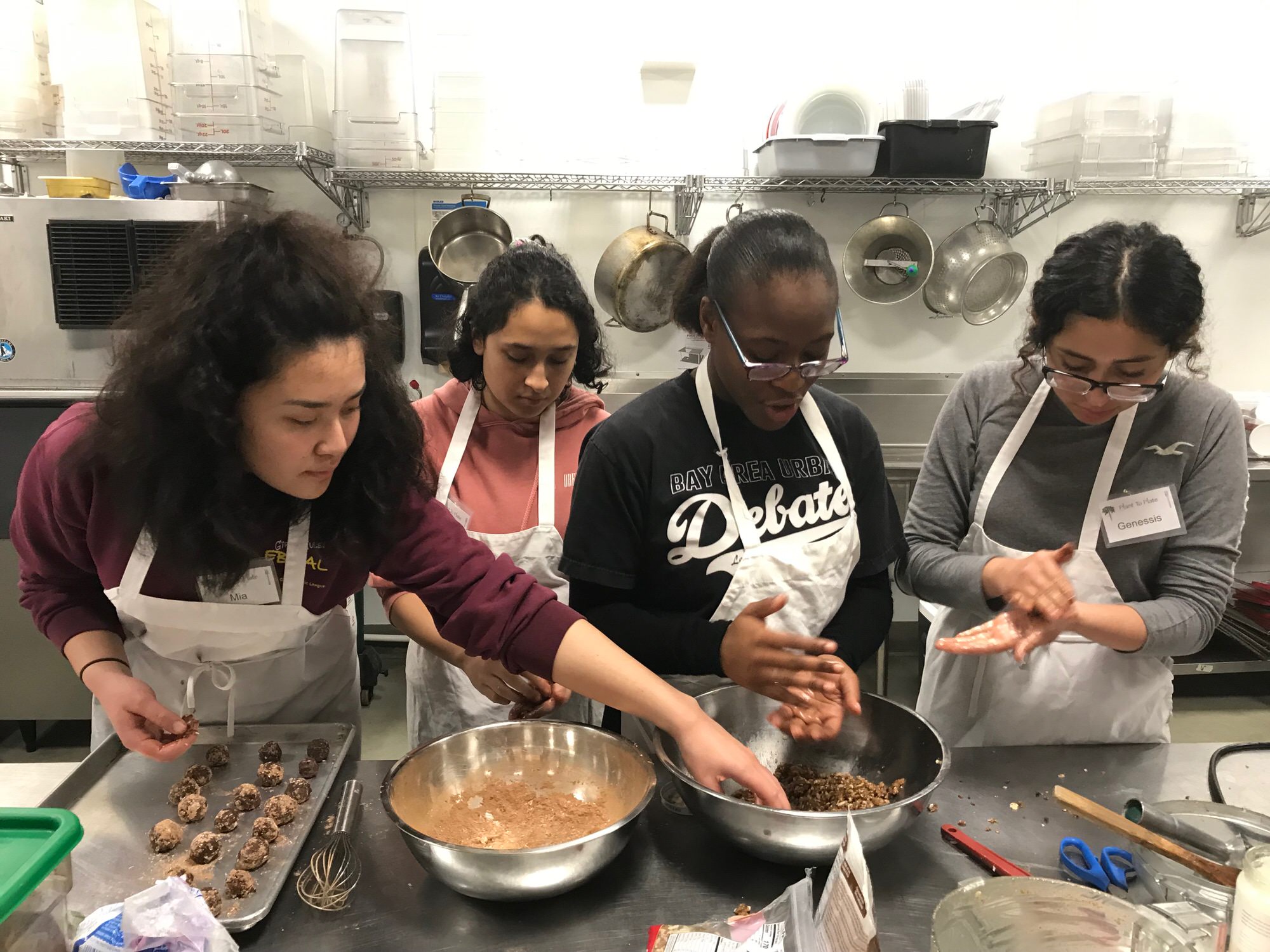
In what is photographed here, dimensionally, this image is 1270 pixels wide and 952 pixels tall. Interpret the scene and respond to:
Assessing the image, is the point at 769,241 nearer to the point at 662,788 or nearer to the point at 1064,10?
the point at 662,788

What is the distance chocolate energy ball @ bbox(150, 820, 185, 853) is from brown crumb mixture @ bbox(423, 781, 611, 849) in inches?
11.8

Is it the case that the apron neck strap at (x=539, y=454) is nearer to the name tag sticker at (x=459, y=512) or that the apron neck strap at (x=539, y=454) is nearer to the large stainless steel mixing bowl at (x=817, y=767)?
the name tag sticker at (x=459, y=512)

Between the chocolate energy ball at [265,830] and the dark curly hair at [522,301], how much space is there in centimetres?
98

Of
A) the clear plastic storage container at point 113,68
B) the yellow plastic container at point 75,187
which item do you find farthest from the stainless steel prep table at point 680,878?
the clear plastic storage container at point 113,68

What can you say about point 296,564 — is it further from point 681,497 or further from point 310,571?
point 681,497

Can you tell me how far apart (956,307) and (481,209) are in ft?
6.54

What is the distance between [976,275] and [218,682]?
122 inches

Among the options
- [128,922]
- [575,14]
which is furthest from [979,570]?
[575,14]

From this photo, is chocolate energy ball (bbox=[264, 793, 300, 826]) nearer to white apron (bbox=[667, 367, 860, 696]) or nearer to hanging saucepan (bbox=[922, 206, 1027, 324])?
white apron (bbox=[667, 367, 860, 696])

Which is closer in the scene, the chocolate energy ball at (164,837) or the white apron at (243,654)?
the chocolate energy ball at (164,837)

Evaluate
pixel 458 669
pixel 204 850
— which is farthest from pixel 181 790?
pixel 458 669

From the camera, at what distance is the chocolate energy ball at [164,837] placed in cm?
99

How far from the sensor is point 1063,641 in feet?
4.91

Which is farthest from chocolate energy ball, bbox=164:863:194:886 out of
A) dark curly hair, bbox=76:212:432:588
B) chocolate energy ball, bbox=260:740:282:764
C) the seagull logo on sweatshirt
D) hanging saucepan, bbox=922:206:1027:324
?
hanging saucepan, bbox=922:206:1027:324
